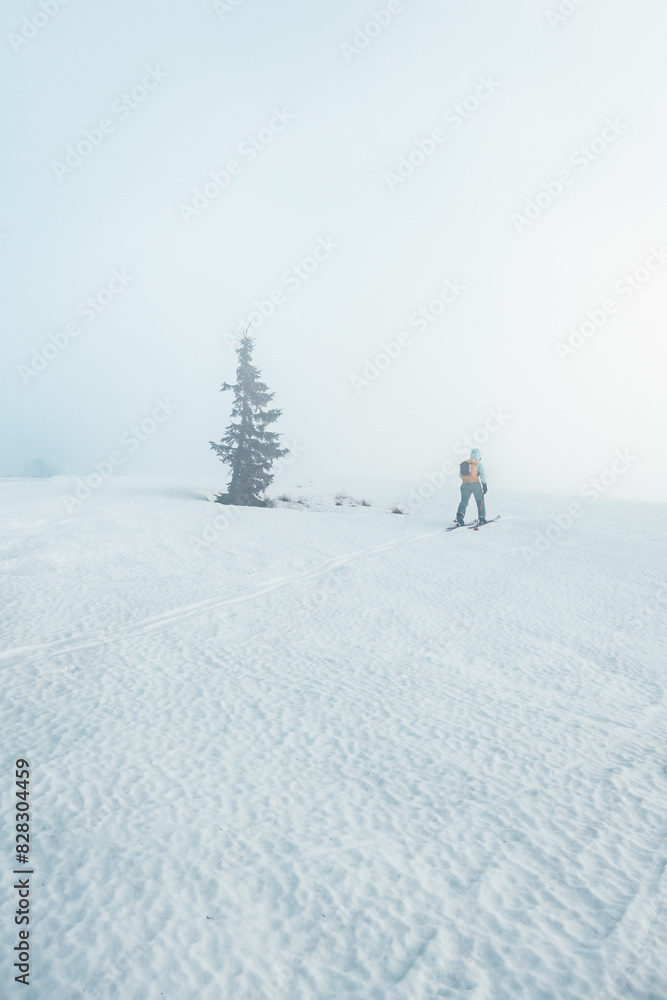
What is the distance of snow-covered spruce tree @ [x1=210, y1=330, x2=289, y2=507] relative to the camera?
20.3 meters

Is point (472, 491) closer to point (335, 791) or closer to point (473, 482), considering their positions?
point (473, 482)

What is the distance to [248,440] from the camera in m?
20.6

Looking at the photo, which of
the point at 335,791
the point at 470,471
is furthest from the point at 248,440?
the point at 335,791

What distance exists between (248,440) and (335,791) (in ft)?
58.4

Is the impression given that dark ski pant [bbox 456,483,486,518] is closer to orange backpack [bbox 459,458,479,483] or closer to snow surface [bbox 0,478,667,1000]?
orange backpack [bbox 459,458,479,483]

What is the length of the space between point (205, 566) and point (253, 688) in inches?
191

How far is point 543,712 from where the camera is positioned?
190 inches

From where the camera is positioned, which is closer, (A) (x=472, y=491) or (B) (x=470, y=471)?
(B) (x=470, y=471)

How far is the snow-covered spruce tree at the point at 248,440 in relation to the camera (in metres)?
20.3

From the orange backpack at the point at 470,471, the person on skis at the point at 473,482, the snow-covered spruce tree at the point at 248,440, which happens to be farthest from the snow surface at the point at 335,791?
the snow-covered spruce tree at the point at 248,440

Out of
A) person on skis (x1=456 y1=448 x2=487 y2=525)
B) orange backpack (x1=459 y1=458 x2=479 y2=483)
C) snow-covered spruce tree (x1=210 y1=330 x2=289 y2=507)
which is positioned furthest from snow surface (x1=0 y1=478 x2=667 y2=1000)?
snow-covered spruce tree (x1=210 y1=330 x2=289 y2=507)

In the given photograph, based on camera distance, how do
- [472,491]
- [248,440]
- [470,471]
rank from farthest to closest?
[248,440]
[472,491]
[470,471]

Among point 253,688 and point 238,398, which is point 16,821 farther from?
point 238,398

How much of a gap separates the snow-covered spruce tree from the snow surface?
12067mm
